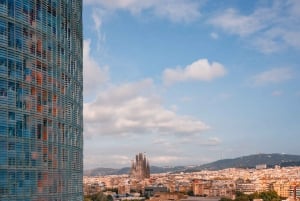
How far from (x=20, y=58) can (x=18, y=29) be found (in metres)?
2.07

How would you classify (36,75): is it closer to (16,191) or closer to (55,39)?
(55,39)

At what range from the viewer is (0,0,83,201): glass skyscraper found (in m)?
38.6

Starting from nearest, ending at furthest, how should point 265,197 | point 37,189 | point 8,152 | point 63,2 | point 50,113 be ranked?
point 8,152 → point 37,189 → point 50,113 → point 63,2 → point 265,197

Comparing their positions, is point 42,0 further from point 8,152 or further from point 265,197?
point 265,197

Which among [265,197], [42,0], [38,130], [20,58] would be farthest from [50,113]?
[265,197]

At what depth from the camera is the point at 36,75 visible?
42250mm

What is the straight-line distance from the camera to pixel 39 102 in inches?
1677

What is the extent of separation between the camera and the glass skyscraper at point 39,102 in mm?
38625

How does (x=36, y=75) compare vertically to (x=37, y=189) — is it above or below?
above

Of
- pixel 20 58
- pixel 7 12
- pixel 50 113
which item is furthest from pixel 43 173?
pixel 7 12

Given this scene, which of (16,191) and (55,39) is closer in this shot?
(16,191)

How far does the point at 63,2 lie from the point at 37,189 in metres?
16.1

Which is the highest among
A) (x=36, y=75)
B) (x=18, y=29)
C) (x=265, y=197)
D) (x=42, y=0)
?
(x=42, y=0)

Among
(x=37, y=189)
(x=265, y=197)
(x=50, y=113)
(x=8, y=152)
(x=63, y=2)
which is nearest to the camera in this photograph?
(x=8, y=152)
